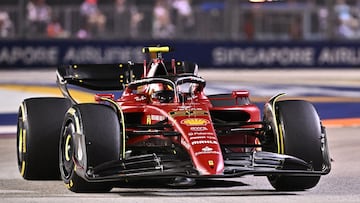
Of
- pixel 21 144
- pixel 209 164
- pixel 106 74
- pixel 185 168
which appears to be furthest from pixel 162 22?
pixel 209 164

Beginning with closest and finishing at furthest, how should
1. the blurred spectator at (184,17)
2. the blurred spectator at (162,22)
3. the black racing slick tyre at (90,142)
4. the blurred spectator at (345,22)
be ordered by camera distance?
the black racing slick tyre at (90,142) < the blurred spectator at (162,22) < the blurred spectator at (184,17) < the blurred spectator at (345,22)

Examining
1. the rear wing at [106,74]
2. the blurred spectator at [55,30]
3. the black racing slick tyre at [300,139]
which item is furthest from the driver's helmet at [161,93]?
the blurred spectator at [55,30]

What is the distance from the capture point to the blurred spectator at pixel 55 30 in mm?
29209

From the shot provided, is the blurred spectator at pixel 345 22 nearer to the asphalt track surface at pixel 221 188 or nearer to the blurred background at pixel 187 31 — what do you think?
Answer: the blurred background at pixel 187 31

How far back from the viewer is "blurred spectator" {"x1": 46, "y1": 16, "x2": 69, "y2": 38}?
95.8 ft

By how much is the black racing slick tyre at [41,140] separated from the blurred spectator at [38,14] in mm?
19165

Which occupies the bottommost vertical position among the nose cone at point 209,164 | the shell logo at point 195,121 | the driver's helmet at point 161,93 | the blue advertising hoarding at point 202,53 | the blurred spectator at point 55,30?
the blue advertising hoarding at point 202,53

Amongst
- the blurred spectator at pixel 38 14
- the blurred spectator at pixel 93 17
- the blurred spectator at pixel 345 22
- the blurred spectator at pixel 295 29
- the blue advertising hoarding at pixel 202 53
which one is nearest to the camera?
the blurred spectator at pixel 38 14

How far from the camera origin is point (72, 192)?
9148mm

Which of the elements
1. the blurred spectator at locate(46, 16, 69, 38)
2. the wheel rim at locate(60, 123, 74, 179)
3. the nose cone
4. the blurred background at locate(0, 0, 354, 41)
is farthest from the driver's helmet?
the blurred spectator at locate(46, 16, 69, 38)

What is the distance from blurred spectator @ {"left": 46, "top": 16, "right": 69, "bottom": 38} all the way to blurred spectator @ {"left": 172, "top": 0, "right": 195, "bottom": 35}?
9.84ft

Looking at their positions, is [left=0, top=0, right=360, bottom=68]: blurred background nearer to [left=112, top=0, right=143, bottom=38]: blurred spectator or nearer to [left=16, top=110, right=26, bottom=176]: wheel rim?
[left=112, top=0, right=143, bottom=38]: blurred spectator

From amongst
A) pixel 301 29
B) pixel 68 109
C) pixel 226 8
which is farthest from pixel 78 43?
pixel 68 109

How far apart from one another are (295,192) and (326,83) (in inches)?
669
